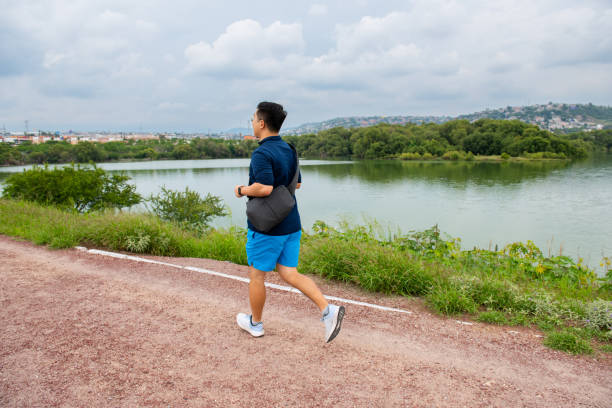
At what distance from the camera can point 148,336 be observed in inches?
116

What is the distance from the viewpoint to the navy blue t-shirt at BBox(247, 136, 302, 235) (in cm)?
258

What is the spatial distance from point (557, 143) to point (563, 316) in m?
82.4

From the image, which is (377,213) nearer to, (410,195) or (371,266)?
(410,195)

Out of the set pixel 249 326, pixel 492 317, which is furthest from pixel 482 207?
pixel 249 326

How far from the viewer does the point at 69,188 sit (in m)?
12.3

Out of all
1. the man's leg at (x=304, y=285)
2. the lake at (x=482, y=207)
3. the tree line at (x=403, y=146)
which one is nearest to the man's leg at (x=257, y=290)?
the man's leg at (x=304, y=285)

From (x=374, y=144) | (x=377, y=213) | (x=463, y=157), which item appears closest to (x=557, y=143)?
(x=463, y=157)

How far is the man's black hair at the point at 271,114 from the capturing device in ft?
8.85

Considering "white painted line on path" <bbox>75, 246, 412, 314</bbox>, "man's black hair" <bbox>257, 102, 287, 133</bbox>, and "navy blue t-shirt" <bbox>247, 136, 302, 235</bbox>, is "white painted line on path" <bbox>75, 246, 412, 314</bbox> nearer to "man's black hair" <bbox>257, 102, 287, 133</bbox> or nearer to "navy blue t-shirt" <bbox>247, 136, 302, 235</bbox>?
"navy blue t-shirt" <bbox>247, 136, 302, 235</bbox>

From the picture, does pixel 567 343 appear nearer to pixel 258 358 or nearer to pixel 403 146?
pixel 258 358

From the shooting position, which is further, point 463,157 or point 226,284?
point 463,157

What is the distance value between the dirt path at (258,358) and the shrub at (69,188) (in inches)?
338

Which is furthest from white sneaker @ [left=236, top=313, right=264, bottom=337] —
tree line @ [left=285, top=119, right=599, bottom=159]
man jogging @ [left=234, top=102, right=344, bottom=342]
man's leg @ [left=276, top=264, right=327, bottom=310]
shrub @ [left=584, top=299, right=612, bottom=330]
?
tree line @ [left=285, top=119, right=599, bottom=159]

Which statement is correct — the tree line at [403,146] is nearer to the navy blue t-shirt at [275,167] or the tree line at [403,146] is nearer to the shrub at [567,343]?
the navy blue t-shirt at [275,167]
